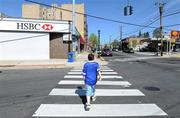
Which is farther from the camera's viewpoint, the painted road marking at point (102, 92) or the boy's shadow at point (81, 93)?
the painted road marking at point (102, 92)

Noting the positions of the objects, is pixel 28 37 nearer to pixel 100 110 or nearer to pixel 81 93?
pixel 81 93

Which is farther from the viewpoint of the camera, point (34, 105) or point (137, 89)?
point (137, 89)

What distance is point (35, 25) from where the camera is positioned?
35531 millimetres

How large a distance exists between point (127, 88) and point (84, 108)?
4.15m

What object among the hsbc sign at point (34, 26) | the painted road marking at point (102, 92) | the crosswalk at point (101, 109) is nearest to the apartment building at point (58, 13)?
the hsbc sign at point (34, 26)

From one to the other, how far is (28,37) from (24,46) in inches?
40.4

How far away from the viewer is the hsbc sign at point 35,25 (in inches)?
1356

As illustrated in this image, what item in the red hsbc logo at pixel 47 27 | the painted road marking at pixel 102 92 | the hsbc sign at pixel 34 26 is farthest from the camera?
the red hsbc logo at pixel 47 27

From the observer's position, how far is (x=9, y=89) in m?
12.5

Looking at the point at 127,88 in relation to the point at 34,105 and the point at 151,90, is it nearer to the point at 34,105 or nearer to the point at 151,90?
the point at 151,90

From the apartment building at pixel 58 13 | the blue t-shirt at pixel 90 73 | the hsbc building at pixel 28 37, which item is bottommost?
the blue t-shirt at pixel 90 73

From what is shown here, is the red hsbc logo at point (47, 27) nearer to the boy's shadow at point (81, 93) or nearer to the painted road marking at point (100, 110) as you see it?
the boy's shadow at point (81, 93)

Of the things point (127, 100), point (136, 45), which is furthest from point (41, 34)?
point (136, 45)

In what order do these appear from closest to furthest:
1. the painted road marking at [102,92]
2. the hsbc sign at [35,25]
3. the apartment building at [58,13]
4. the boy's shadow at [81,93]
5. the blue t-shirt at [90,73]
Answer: the blue t-shirt at [90,73]
the boy's shadow at [81,93]
the painted road marking at [102,92]
the hsbc sign at [35,25]
the apartment building at [58,13]
